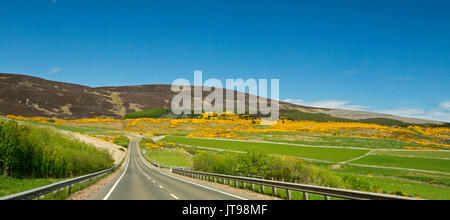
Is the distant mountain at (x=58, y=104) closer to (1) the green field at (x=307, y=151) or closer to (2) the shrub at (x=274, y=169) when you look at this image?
(1) the green field at (x=307, y=151)

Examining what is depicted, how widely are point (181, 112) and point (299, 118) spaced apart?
79156 mm

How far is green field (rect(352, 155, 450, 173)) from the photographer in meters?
54.0

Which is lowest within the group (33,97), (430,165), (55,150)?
(430,165)

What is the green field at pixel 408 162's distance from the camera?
2128 inches

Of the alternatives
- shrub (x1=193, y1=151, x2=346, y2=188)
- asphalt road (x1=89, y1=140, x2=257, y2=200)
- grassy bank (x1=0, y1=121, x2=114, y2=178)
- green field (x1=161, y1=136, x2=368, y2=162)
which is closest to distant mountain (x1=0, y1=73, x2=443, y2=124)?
green field (x1=161, y1=136, x2=368, y2=162)

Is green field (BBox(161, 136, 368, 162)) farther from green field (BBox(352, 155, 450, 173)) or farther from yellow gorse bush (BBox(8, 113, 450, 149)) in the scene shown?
yellow gorse bush (BBox(8, 113, 450, 149))

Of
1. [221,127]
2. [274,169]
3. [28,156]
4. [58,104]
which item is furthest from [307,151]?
[58,104]

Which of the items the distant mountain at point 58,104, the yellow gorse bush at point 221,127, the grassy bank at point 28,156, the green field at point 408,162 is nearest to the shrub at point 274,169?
the grassy bank at point 28,156

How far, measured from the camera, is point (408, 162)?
59.0 meters

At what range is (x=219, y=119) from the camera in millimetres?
166500

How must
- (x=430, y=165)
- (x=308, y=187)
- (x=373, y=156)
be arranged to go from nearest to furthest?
(x=308, y=187) → (x=430, y=165) → (x=373, y=156)

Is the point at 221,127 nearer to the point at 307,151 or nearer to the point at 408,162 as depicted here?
the point at 307,151
